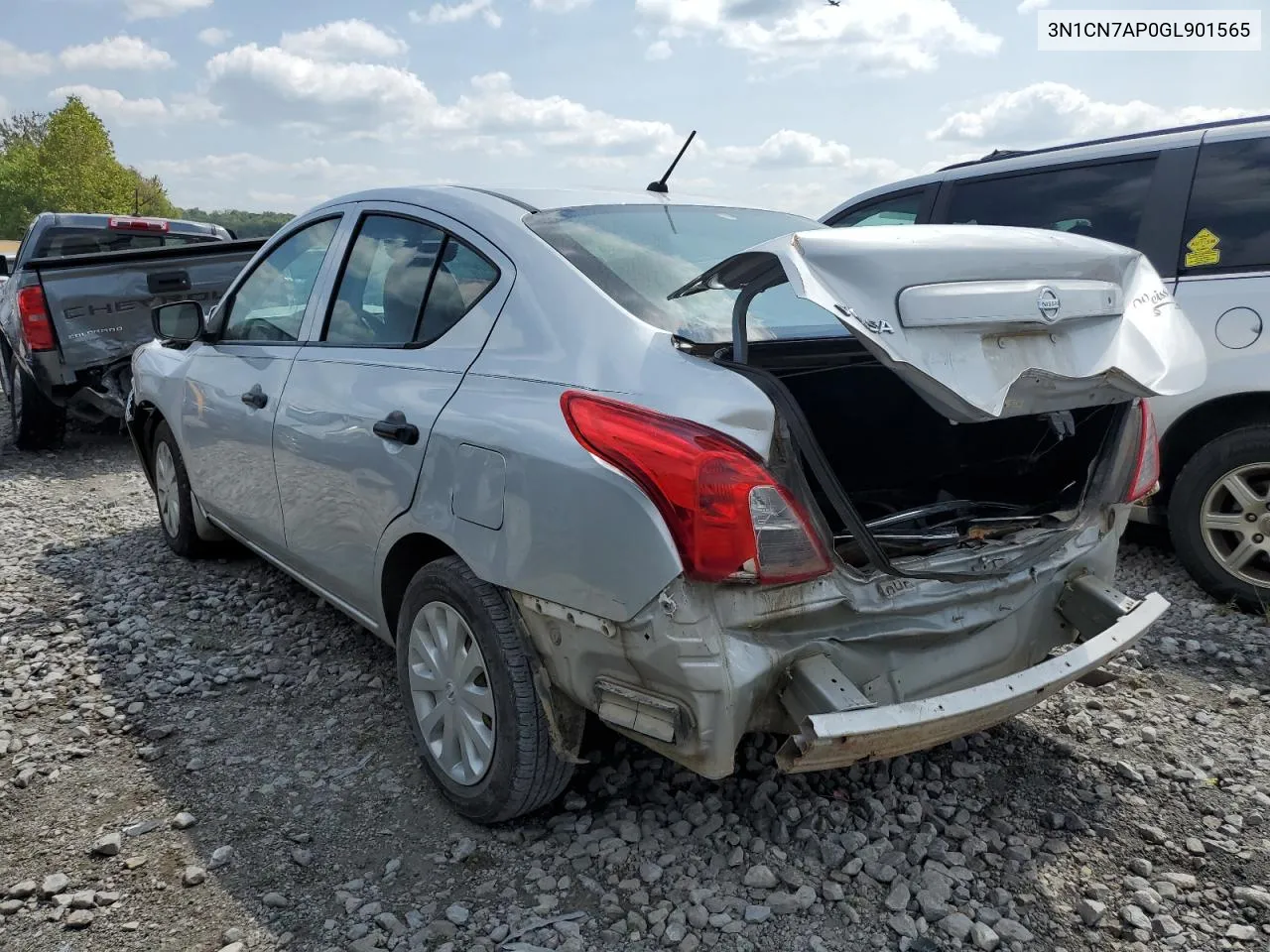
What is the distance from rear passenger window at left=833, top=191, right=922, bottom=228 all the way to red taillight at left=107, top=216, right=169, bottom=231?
6.51 metres

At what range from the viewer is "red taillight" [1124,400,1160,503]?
272cm

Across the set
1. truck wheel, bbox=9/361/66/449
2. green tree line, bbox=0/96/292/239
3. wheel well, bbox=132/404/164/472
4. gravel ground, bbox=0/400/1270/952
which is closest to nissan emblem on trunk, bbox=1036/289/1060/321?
gravel ground, bbox=0/400/1270/952

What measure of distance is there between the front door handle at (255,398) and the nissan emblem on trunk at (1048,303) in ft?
8.63

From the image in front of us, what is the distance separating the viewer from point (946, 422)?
308 cm

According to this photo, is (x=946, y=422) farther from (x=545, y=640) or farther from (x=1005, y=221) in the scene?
(x=1005, y=221)

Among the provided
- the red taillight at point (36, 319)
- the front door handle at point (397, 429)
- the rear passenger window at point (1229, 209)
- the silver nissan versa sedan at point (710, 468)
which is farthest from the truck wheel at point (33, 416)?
the rear passenger window at point (1229, 209)

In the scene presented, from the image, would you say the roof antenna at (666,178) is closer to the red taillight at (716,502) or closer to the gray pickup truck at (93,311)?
the red taillight at (716,502)

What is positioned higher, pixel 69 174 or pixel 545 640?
pixel 69 174

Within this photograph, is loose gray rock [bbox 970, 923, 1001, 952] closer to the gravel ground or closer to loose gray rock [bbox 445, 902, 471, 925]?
the gravel ground

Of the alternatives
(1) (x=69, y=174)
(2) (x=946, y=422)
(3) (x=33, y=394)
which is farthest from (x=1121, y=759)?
(1) (x=69, y=174)

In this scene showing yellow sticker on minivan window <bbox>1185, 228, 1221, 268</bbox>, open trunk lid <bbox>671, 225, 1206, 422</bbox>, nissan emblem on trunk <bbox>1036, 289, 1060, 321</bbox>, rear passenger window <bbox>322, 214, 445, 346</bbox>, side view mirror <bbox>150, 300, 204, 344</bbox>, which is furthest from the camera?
side view mirror <bbox>150, 300, 204, 344</bbox>

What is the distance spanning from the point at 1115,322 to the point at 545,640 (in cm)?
155

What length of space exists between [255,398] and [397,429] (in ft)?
3.87

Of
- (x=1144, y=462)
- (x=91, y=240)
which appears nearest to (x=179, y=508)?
(x=1144, y=462)
